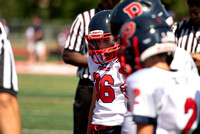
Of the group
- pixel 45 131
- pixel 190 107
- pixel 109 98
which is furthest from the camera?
pixel 45 131

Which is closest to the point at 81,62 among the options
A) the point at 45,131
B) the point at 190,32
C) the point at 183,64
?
the point at 190,32

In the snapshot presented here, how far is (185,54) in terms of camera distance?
255 centimetres

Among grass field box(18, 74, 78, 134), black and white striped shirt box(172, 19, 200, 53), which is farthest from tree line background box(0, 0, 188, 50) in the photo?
black and white striped shirt box(172, 19, 200, 53)

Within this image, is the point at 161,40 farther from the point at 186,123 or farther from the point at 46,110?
the point at 46,110

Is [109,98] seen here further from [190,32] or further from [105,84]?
[190,32]

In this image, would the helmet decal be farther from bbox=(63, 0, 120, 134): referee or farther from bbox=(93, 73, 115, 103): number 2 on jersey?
bbox=(63, 0, 120, 134): referee

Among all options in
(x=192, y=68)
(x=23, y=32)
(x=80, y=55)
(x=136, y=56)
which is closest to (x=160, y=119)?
(x=136, y=56)

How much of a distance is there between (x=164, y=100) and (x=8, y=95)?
762 millimetres

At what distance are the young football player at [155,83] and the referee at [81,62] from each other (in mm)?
2066

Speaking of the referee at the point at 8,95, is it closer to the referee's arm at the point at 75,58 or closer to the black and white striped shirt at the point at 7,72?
the black and white striped shirt at the point at 7,72

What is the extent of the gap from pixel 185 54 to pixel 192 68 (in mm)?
118

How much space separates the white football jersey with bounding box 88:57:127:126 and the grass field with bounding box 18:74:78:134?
3885mm

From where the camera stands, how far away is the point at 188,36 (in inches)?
148

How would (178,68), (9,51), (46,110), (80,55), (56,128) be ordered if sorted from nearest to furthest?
1. (9,51)
2. (178,68)
3. (80,55)
4. (56,128)
5. (46,110)
